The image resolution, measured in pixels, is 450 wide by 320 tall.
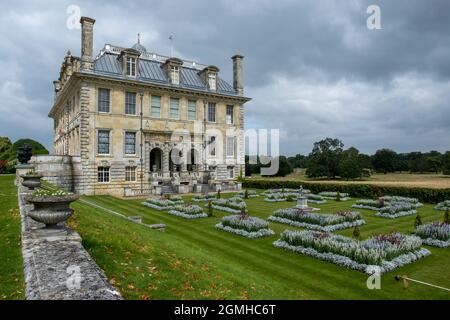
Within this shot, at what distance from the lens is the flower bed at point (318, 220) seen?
1877 centimetres

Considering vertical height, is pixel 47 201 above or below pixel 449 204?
above

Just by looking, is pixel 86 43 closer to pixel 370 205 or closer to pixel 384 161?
pixel 370 205

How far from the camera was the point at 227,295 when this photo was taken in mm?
7547

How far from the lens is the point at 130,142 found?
131ft

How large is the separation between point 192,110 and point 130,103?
862cm

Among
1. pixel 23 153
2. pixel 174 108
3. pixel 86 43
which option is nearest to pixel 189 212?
pixel 23 153

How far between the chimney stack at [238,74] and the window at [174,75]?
32.3 ft

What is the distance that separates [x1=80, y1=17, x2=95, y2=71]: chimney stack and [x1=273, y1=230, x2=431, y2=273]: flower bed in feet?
104

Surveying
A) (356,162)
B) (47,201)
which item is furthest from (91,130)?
(356,162)

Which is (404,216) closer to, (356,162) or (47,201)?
(47,201)
